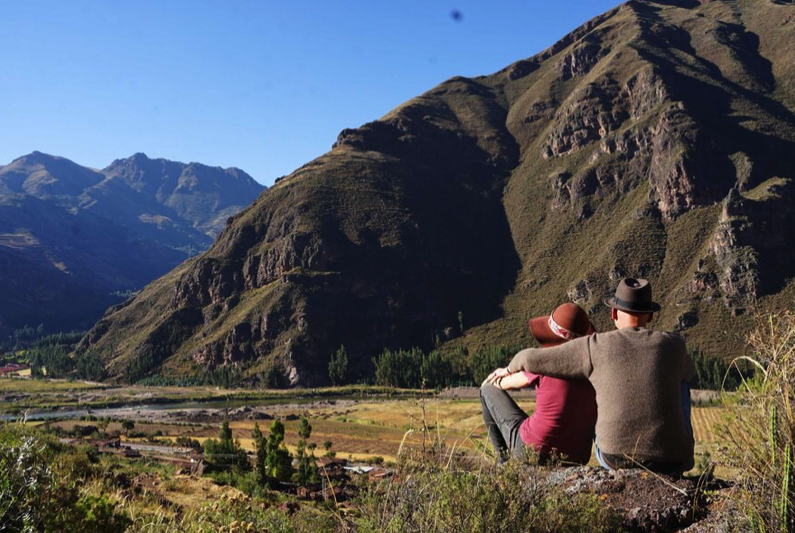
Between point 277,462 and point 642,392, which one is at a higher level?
point 642,392

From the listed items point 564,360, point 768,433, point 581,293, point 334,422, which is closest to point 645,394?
point 564,360

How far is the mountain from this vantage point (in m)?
127

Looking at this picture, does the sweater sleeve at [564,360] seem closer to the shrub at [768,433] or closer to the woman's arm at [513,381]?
the woman's arm at [513,381]

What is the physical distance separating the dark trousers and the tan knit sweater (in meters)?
1.13

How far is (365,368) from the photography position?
138m

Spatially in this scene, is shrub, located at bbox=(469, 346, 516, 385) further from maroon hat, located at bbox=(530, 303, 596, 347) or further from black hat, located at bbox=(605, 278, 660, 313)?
black hat, located at bbox=(605, 278, 660, 313)

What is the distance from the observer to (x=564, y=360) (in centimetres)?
467

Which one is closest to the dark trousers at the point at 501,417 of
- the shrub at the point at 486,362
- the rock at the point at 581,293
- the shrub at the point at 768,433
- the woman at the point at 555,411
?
the woman at the point at 555,411

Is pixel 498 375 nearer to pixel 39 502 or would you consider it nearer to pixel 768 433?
pixel 768 433

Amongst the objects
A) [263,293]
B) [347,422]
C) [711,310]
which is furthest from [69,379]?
[711,310]

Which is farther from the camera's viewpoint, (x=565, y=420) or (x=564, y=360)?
(x=565, y=420)

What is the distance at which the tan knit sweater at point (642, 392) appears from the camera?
4.38m

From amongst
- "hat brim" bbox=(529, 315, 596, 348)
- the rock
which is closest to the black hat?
"hat brim" bbox=(529, 315, 596, 348)

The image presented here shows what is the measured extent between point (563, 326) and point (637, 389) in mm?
1134
